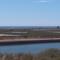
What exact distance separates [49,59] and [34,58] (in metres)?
0.71

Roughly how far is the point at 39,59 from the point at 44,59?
22 centimetres

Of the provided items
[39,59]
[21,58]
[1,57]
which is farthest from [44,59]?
[1,57]

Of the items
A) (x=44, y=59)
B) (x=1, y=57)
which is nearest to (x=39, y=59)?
(x=44, y=59)

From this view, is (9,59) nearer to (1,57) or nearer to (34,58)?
(1,57)

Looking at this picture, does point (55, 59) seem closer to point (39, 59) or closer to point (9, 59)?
point (39, 59)

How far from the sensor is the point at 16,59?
909cm

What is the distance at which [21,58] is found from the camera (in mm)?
9367

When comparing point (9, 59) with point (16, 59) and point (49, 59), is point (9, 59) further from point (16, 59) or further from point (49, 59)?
point (49, 59)

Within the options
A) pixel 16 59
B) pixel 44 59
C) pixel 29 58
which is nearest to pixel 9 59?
pixel 16 59

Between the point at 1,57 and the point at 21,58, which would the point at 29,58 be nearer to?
the point at 21,58

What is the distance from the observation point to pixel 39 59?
912 cm

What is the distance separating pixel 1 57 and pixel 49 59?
6.98 ft

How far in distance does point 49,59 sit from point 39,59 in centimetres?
43

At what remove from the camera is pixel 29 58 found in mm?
9281
